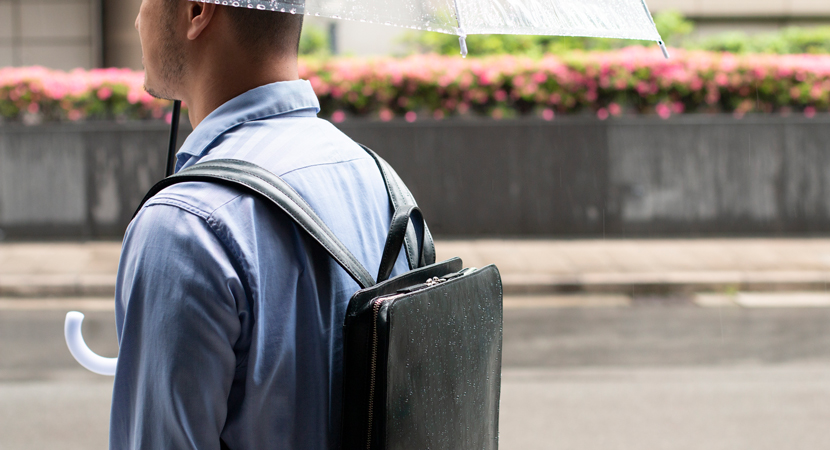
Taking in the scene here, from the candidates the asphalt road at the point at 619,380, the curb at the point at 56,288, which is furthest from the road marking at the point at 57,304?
the asphalt road at the point at 619,380

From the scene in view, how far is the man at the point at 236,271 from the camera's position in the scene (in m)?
0.98

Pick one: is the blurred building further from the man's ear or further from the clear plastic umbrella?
the man's ear

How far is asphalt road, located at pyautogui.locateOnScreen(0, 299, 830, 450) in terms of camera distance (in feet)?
14.8

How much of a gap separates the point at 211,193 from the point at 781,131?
1123cm

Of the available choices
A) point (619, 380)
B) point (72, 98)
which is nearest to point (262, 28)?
point (619, 380)

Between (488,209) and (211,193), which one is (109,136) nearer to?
(488,209)

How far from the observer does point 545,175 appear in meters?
10.8

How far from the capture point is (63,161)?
10867mm

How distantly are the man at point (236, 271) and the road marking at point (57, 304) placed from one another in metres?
7.16

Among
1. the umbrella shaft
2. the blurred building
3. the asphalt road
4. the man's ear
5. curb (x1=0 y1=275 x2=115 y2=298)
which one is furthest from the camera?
the blurred building

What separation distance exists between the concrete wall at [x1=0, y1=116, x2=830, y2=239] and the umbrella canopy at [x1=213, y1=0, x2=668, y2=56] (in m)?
9.24

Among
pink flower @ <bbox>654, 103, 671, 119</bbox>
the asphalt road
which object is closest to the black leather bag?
the asphalt road

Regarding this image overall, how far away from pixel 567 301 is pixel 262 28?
718 cm

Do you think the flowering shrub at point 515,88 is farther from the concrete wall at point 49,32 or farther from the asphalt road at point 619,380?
the asphalt road at point 619,380
